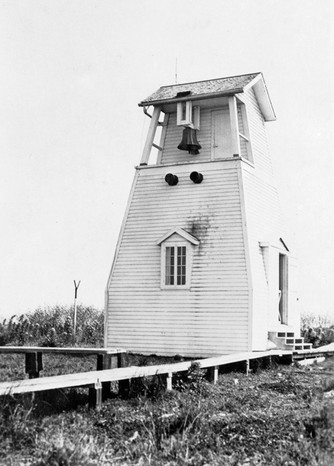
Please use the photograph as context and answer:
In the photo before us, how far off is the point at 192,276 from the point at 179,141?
14.6ft

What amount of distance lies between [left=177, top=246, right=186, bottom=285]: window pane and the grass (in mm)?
8635

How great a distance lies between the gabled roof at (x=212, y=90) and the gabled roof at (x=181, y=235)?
3.88m

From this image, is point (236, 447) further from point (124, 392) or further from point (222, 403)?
point (124, 392)

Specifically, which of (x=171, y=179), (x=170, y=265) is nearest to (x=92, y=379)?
(x=170, y=265)

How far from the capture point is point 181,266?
66.0ft

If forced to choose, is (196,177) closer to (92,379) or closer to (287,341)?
(287,341)

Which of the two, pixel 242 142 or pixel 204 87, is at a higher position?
pixel 204 87

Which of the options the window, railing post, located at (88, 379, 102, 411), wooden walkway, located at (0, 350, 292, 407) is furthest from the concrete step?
railing post, located at (88, 379, 102, 411)

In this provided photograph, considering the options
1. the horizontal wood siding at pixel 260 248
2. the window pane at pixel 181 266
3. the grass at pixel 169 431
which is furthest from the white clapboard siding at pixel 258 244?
the grass at pixel 169 431

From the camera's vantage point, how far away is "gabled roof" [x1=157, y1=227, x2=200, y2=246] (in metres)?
19.8

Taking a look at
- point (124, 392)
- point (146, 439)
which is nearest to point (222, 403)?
point (124, 392)

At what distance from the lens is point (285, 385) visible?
13172 millimetres

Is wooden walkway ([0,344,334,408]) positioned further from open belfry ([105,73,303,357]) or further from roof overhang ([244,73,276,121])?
roof overhang ([244,73,276,121])

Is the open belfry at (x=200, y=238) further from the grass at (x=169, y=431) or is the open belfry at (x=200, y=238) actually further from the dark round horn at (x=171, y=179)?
the grass at (x=169, y=431)
